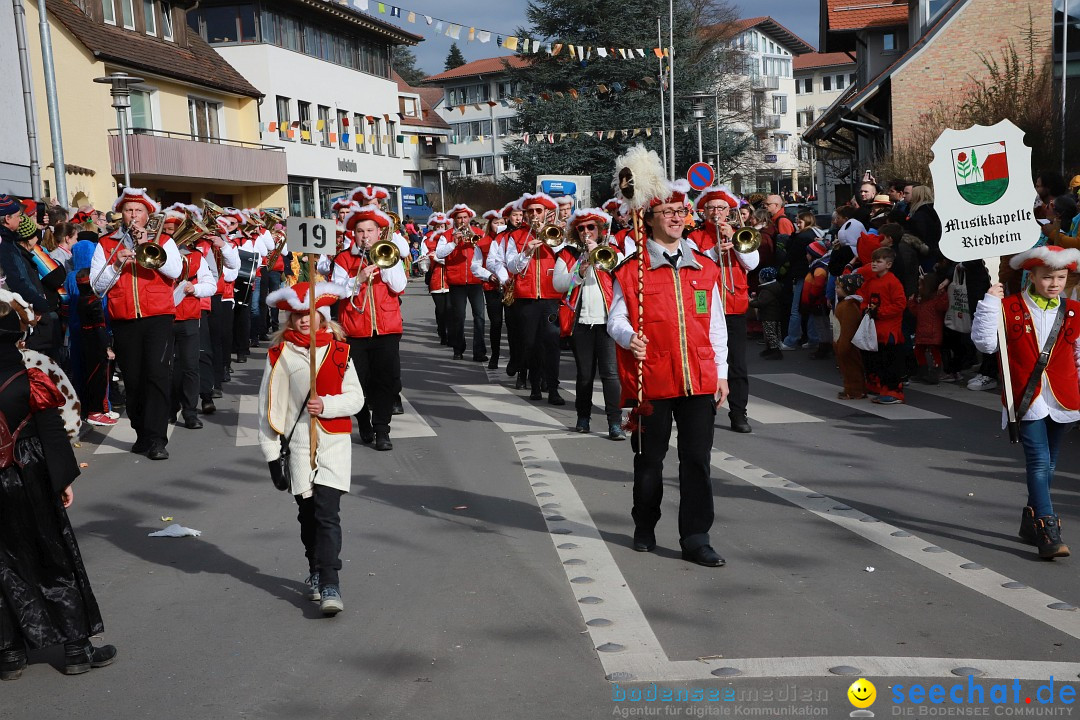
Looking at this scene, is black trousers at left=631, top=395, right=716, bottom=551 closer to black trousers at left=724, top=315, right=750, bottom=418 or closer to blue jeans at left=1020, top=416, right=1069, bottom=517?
blue jeans at left=1020, top=416, right=1069, bottom=517

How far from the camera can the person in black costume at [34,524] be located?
4.94m

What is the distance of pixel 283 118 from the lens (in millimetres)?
48156

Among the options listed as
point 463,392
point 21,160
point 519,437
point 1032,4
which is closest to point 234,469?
point 519,437

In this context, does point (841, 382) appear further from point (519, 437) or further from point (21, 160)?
point (21, 160)

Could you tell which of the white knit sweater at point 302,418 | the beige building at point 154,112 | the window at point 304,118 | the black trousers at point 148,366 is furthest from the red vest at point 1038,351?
the window at point 304,118

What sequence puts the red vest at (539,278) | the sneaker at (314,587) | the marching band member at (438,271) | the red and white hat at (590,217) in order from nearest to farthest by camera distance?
the sneaker at (314,587)
the red and white hat at (590,217)
the red vest at (539,278)
the marching band member at (438,271)

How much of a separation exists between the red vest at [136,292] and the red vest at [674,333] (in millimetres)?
5409

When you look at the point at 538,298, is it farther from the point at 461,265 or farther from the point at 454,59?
the point at 454,59

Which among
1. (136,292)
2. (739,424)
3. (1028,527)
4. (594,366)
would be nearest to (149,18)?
(136,292)

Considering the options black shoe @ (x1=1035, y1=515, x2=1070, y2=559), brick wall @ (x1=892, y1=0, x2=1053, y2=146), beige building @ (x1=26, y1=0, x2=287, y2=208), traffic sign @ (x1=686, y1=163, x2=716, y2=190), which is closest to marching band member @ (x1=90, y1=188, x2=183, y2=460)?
black shoe @ (x1=1035, y1=515, x2=1070, y2=559)

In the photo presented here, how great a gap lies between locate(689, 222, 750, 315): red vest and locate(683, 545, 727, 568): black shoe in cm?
415

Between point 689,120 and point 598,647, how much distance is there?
4805 centimetres

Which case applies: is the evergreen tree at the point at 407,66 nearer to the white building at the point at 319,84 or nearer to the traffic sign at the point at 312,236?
the white building at the point at 319,84

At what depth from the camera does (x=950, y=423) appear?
10.8m
